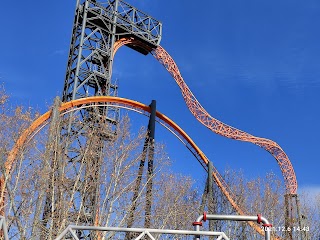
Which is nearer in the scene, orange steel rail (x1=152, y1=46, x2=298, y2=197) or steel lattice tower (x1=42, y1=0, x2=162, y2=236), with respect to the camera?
steel lattice tower (x1=42, y1=0, x2=162, y2=236)

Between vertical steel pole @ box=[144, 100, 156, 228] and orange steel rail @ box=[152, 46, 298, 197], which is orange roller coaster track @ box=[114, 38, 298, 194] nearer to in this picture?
orange steel rail @ box=[152, 46, 298, 197]

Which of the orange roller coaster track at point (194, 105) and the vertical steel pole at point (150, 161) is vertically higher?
the orange roller coaster track at point (194, 105)

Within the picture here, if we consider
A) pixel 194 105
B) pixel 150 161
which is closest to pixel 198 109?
pixel 194 105

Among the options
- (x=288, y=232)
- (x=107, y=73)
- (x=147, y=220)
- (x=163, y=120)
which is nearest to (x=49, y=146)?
(x=147, y=220)

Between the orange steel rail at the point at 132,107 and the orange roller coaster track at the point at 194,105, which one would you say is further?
the orange roller coaster track at the point at 194,105

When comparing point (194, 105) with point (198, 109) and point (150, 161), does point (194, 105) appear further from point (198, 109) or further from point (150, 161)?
point (150, 161)

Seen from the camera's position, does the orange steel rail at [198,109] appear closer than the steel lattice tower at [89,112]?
No

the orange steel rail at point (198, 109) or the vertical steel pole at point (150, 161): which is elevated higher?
the orange steel rail at point (198, 109)

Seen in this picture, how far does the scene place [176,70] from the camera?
2516 centimetres

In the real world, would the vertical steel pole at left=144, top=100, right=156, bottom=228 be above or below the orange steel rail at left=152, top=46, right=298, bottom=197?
below

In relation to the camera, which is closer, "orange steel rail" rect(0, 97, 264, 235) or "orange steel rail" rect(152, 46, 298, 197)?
"orange steel rail" rect(0, 97, 264, 235)

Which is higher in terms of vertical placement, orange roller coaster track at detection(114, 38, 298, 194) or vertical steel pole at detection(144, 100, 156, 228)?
orange roller coaster track at detection(114, 38, 298, 194)

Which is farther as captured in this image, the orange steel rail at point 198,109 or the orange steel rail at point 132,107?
the orange steel rail at point 198,109

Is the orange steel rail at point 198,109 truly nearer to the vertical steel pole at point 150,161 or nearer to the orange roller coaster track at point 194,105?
the orange roller coaster track at point 194,105
